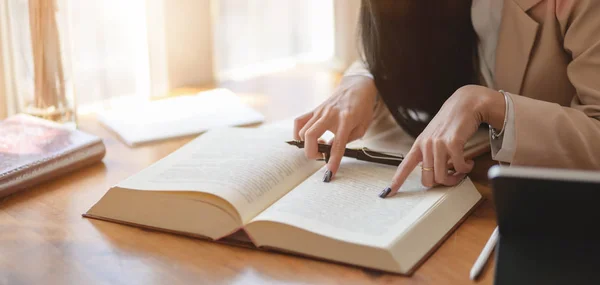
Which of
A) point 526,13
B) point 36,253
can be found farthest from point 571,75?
point 36,253

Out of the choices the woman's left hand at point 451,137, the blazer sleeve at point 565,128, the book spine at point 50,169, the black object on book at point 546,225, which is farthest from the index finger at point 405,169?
the book spine at point 50,169

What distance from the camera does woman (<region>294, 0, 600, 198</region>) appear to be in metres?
0.97

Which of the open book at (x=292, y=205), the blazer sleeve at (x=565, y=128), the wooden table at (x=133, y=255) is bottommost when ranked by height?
the wooden table at (x=133, y=255)

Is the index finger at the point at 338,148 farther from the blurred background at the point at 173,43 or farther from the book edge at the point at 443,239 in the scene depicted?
the blurred background at the point at 173,43

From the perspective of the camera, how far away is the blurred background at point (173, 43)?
1391 mm

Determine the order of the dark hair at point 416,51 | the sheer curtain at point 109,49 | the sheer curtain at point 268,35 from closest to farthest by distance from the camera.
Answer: the dark hair at point 416,51
the sheer curtain at point 109,49
the sheer curtain at point 268,35

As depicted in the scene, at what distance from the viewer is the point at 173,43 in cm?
166

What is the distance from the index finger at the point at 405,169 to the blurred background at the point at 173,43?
687 millimetres

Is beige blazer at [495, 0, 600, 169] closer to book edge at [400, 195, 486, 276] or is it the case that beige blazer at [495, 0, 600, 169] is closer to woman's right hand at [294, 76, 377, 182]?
book edge at [400, 195, 486, 276]

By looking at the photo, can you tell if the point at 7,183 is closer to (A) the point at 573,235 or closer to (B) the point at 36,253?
(B) the point at 36,253

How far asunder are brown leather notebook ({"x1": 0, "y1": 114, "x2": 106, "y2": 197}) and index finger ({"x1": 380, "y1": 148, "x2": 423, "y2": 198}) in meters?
0.51

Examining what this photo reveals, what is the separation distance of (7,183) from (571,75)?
0.83 meters

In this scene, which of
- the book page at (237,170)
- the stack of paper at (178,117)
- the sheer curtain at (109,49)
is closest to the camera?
the book page at (237,170)

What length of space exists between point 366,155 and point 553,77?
12.2 inches
